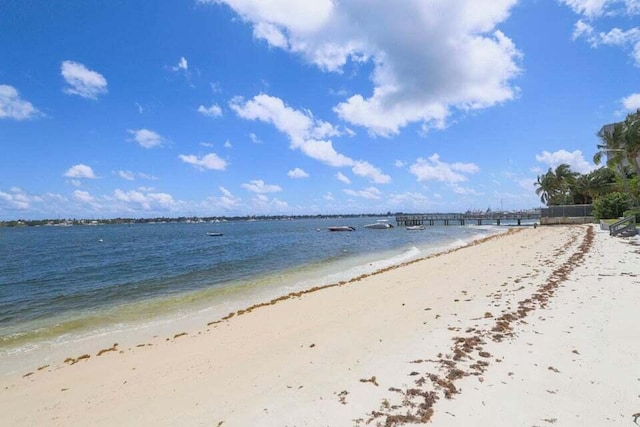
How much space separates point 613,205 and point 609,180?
2047 cm

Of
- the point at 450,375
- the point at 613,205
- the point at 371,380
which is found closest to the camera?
the point at 450,375

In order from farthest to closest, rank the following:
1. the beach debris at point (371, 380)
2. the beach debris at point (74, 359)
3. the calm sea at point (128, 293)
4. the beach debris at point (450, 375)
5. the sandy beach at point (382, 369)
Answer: the calm sea at point (128, 293), the beach debris at point (74, 359), the beach debris at point (371, 380), the sandy beach at point (382, 369), the beach debris at point (450, 375)

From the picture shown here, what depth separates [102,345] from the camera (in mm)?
9602

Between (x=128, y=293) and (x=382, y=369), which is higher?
(x=382, y=369)

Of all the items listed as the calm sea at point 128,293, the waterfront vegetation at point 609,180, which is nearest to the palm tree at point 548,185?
the waterfront vegetation at point 609,180

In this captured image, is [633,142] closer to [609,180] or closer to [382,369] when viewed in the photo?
[609,180]

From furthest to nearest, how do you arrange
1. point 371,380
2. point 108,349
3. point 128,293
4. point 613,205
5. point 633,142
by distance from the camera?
point 613,205 < point 633,142 < point 128,293 < point 108,349 < point 371,380

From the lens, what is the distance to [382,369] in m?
5.64

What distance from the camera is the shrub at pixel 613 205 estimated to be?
37.7m

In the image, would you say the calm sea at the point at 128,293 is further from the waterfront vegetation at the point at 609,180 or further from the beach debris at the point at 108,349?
the waterfront vegetation at the point at 609,180

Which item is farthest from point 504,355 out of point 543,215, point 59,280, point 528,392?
point 543,215

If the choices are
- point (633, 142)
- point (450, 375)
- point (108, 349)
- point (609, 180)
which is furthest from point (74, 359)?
point (609, 180)

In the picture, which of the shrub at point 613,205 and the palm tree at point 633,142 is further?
the shrub at point 613,205

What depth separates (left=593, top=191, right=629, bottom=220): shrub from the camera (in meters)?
37.7
